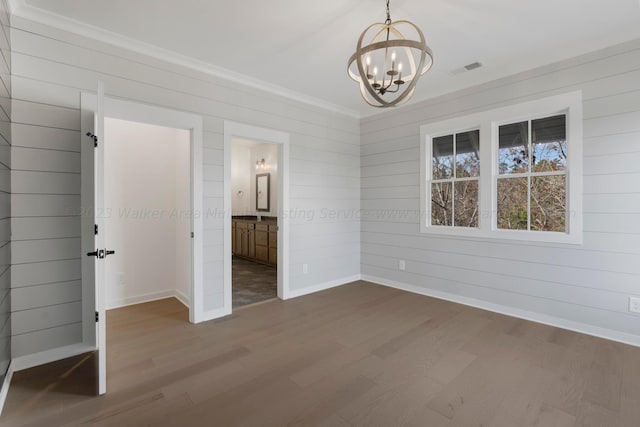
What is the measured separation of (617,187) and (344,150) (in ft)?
10.7

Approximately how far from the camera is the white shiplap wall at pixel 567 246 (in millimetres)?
2797

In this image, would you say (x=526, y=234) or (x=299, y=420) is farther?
(x=526, y=234)

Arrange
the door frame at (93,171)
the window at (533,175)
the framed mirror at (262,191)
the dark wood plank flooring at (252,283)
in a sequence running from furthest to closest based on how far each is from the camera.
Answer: the framed mirror at (262,191) → the dark wood plank flooring at (252,283) → the window at (533,175) → the door frame at (93,171)

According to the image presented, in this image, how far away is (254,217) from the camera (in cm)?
775

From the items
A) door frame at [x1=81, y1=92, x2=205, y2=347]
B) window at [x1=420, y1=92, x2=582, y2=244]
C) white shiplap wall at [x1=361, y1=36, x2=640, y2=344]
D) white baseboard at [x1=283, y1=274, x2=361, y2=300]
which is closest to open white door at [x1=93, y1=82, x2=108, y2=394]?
door frame at [x1=81, y1=92, x2=205, y2=347]

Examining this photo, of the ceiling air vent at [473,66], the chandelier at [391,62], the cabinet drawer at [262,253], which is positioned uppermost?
the ceiling air vent at [473,66]

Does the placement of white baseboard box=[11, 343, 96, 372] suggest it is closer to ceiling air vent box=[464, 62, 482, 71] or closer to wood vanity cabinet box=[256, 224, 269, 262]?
wood vanity cabinet box=[256, 224, 269, 262]

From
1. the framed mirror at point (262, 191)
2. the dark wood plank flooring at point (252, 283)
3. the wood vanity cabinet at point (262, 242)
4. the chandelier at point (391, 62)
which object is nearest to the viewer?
the chandelier at point (391, 62)

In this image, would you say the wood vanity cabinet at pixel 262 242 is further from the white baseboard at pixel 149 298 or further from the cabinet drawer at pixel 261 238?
the white baseboard at pixel 149 298

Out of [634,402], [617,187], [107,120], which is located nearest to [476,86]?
[617,187]

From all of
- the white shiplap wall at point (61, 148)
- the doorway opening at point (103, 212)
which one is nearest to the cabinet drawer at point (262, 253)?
the doorway opening at point (103, 212)

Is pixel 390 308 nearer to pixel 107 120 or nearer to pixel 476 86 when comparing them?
pixel 476 86

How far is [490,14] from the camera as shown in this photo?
247 centimetres

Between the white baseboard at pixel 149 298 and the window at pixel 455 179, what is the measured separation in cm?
355
